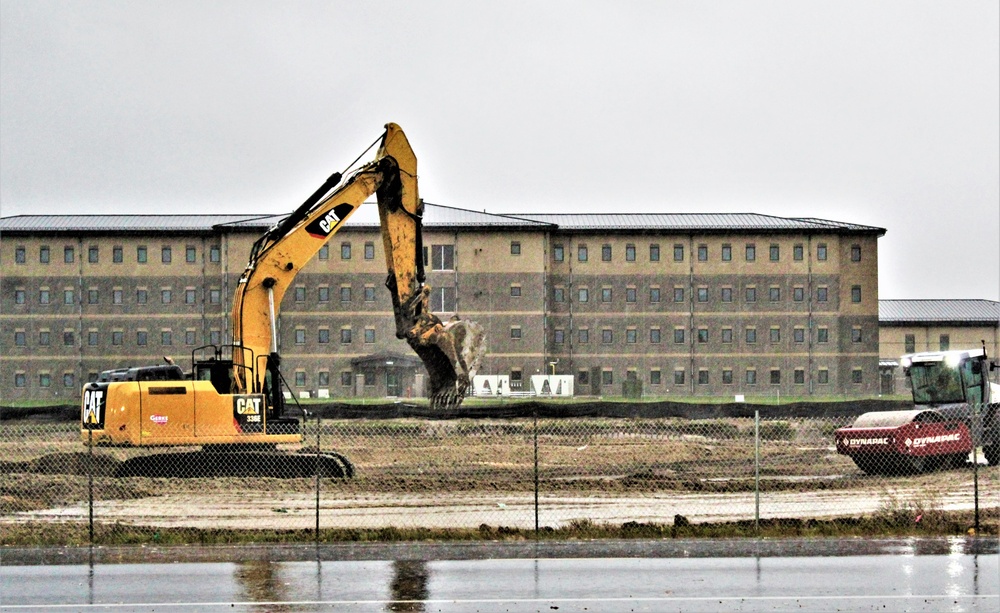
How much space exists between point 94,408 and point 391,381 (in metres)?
61.5

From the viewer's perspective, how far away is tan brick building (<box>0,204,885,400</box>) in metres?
89.6

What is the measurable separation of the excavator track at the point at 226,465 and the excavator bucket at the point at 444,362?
1088 centimetres

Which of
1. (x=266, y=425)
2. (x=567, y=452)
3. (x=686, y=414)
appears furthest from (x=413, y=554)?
(x=686, y=414)

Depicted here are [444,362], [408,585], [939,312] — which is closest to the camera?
[408,585]

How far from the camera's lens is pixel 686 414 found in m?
55.8

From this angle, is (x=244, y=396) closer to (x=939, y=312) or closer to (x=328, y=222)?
(x=328, y=222)

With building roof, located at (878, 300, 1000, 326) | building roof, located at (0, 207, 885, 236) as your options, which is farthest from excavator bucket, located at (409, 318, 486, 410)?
building roof, located at (878, 300, 1000, 326)

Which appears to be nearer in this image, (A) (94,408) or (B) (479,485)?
(B) (479,485)

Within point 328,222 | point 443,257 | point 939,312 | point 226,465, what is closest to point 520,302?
point 443,257

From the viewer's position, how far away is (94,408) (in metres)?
27.6

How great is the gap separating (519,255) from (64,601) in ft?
255

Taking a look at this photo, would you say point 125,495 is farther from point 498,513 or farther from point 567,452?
point 567,452

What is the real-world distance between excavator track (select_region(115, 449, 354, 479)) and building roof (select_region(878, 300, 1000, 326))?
84007mm

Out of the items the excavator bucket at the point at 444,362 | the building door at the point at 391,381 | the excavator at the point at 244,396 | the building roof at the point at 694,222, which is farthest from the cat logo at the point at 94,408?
the building roof at the point at 694,222
